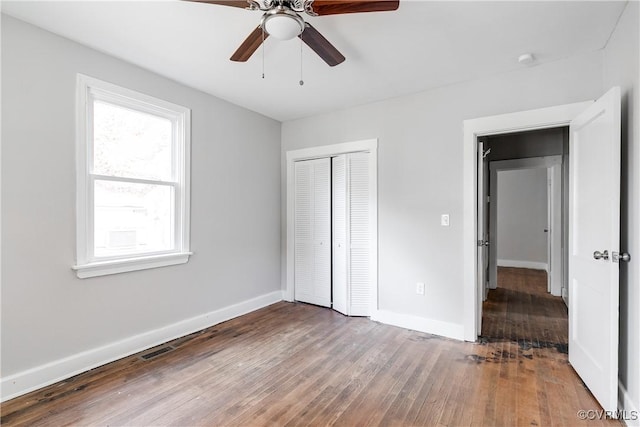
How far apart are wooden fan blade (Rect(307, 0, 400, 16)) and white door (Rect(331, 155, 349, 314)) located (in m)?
2.25

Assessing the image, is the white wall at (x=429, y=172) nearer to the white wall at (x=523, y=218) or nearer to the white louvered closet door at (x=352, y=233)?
the white louvered closet door at (x=352, y=233)

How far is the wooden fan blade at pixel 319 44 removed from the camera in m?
1.87

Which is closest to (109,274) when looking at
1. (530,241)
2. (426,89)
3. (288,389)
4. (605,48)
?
(288,389)

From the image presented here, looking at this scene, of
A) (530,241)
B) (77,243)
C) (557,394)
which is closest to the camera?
(557,394)

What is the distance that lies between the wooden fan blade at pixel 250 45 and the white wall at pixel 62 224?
126 cm

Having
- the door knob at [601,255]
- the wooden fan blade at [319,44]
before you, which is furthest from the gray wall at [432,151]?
the wooden fan blade at [319,44]

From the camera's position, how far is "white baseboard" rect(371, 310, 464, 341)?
3144 millimetres

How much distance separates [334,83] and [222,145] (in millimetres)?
1448

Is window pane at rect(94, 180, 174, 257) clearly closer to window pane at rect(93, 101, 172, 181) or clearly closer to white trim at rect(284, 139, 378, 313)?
window pane at rect(93, 101, 172, 181)

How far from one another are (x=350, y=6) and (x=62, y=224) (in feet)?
8.24

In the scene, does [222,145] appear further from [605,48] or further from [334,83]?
[605,48]

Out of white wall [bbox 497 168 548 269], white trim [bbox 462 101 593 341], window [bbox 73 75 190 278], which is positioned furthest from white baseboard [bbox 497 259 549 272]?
window [bbox 73 75 190 278]

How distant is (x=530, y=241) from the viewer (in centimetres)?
702

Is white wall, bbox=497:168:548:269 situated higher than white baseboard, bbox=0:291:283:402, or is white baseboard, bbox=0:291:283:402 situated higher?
white wall, bbox=497:168:548:269
